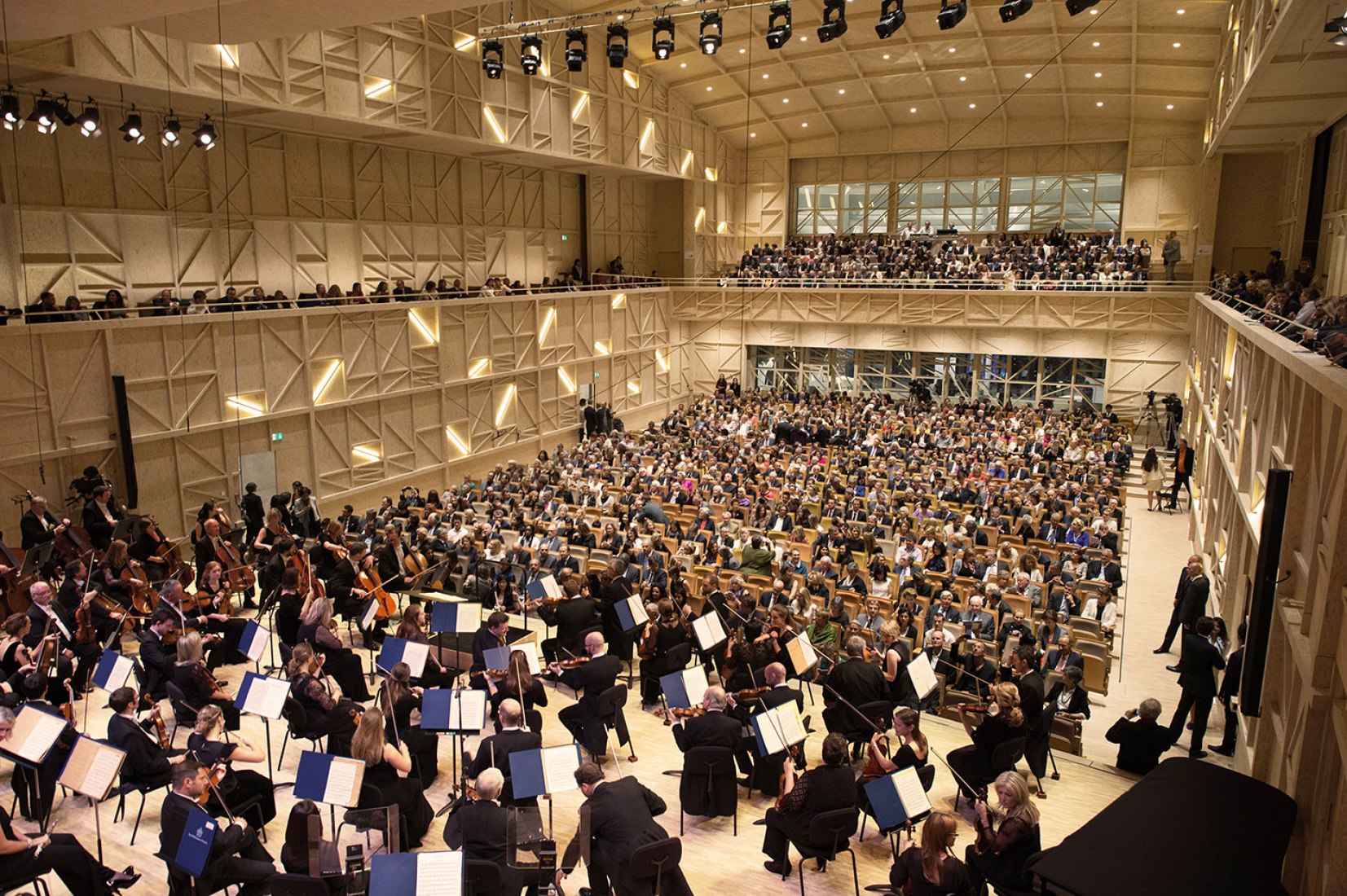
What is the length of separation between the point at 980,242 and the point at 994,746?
28.6 meters

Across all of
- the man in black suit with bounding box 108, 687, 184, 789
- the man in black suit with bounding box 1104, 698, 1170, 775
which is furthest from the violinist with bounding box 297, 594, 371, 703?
the man in black suit with bounding box 1104, 698, 1170, 775

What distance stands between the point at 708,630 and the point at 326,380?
47.7ft

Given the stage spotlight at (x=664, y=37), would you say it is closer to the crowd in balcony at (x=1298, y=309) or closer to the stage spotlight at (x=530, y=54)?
the stage spotlight at (x=530, y=54)

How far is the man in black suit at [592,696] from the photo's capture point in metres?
7.90

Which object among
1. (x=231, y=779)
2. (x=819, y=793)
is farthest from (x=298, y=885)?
(x=819, y=793)

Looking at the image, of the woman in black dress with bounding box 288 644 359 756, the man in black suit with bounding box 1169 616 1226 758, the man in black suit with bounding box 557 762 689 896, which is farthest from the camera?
the man in black suit with bounding box 1169 616 1226 758

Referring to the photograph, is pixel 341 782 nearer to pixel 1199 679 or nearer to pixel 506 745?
pixel 506 745

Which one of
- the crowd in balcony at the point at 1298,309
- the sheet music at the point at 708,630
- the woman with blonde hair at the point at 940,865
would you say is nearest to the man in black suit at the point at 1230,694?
the crowd in balcony at the point at 1298,309

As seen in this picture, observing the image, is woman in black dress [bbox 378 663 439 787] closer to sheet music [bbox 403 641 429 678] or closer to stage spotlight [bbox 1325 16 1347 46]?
sheet music [bbox 403 641 429 678]

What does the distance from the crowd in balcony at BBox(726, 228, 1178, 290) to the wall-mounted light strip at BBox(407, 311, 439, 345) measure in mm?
13765

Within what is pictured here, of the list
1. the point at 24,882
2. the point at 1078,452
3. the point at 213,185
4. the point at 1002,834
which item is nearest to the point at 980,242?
the point at 1078,452

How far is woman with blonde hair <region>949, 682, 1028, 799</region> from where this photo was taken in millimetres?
7086

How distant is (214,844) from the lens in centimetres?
535

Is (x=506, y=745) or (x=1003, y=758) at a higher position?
(x=506, y=745)
